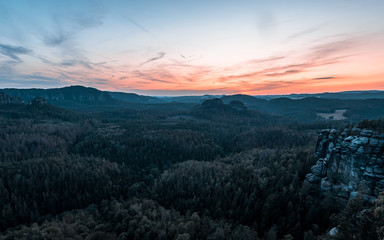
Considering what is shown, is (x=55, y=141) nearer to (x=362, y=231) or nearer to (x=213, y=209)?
(x=213, y=209)

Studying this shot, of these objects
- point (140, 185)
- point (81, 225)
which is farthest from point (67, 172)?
point (81, 225)

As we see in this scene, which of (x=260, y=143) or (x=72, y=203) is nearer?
(x=72, y=203)

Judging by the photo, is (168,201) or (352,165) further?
(168,201)

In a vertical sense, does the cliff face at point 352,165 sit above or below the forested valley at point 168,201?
above

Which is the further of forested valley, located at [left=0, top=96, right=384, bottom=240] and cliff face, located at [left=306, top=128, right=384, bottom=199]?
cliff face, located at [left=306, top=128, right=384, bottom=199]

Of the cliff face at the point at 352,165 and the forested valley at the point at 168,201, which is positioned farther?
the cliff face at the point at 352,165

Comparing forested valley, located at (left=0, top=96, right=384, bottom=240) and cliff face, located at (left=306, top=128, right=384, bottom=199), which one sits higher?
cliff face, located at (left=306, top=128, right=384, bottom=199)

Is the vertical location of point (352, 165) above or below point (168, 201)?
above

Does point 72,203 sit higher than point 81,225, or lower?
lower
